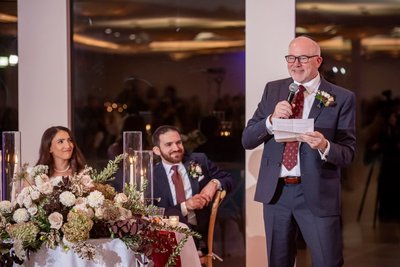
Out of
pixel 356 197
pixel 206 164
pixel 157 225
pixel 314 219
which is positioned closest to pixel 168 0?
pixel 206 164

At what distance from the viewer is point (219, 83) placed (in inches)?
249

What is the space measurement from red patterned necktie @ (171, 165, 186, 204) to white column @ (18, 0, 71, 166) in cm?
168

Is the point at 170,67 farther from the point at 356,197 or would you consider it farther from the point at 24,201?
the point at 24,201

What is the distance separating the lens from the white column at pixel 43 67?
649cm

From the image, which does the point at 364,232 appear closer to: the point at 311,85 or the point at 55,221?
the point at 311,85

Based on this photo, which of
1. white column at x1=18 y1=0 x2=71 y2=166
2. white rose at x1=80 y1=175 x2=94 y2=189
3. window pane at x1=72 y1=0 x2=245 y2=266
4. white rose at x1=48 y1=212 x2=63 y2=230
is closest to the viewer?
white rose at x1=48 y1=212 x2=63 y2=230

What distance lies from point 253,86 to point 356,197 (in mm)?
1233

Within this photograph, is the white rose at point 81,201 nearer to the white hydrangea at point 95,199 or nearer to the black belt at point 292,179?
the white hydrangea at point 95,199

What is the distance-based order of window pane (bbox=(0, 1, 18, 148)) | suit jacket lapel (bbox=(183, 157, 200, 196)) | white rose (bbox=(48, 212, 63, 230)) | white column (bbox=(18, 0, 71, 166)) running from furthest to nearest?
window pane (bbox=(0, 1, 18, 148)), white column (bbox=(18, 0, 71, 166)), suit jacket lapel (bbox=(183, 157, 200, 196)), white rose (bbox=(48, 212, 63, 230))

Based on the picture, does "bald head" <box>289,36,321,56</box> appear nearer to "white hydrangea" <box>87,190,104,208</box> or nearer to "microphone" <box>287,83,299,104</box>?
"microphone" <box>287,83,299,104</box>

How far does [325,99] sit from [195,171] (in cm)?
129

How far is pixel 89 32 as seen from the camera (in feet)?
21.9

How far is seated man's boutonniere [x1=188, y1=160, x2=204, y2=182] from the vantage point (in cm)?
524

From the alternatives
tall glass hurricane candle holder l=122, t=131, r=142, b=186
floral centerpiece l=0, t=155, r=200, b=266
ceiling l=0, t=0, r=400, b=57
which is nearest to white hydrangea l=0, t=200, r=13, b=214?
floral centerpiece l=0, t=155, r=200, b=266
